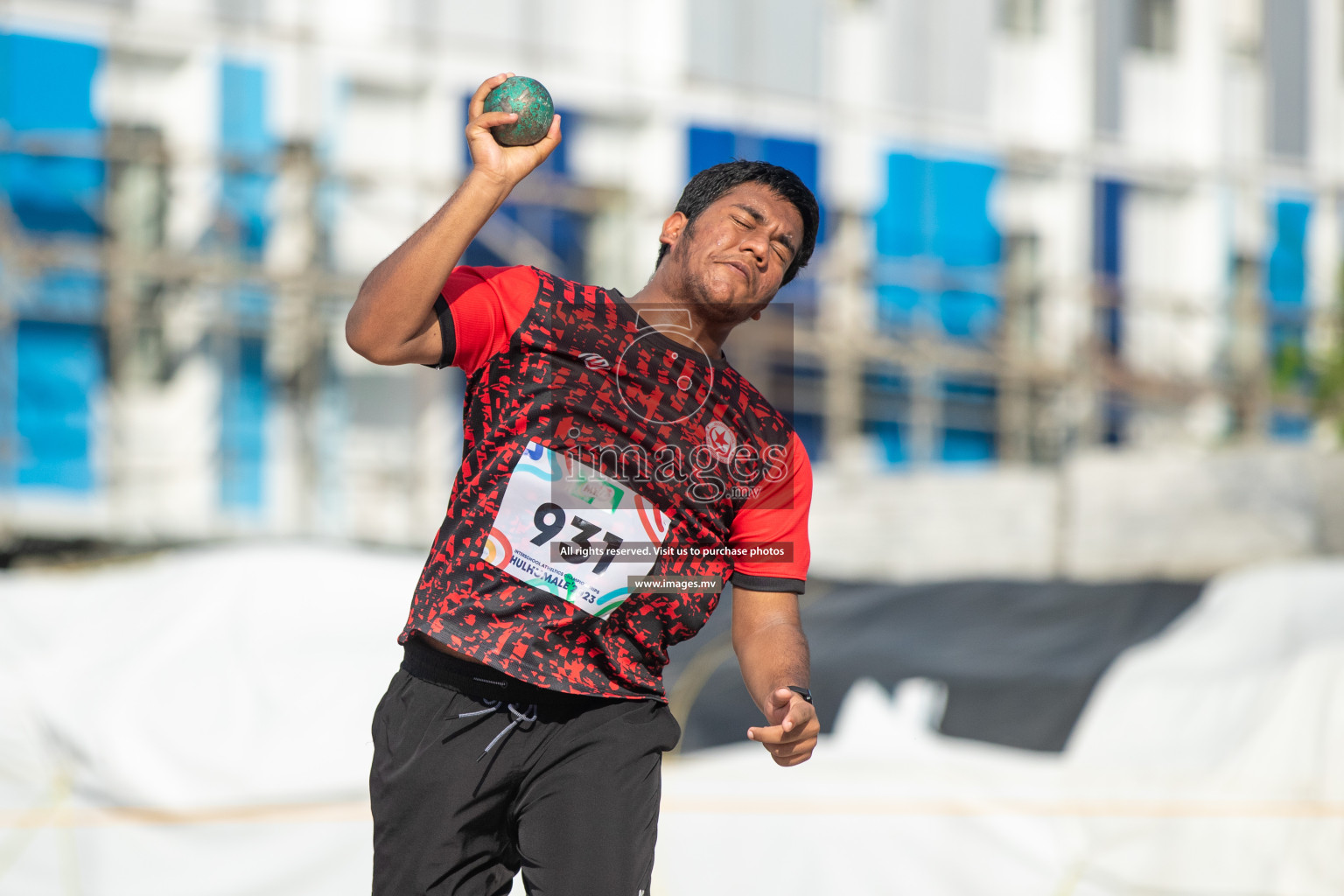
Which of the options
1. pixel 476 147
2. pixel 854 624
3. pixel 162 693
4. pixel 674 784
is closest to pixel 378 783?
pixel 476 147

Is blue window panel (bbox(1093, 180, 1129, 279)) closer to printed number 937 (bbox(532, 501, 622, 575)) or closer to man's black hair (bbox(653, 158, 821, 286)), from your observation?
man's black hair (bbox(653, 158, 821, 286))

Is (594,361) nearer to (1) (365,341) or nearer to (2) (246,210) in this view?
(1) (365,341)

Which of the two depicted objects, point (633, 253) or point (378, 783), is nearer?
point (378, 783)

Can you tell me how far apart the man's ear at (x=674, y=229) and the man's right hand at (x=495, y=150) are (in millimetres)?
364

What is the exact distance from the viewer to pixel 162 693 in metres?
5.66

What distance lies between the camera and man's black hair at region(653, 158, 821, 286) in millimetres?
2244

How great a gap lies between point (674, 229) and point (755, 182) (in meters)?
0.15

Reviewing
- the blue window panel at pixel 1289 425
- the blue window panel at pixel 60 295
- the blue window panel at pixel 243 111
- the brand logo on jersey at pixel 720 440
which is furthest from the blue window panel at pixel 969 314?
the brand logo on jersey at pixel 720 440

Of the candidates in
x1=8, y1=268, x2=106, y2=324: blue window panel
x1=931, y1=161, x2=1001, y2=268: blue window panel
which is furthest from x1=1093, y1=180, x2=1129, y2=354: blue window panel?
x1=8, y1=268, x2=106, y2=324: blue window panel

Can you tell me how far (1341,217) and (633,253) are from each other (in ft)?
29.5

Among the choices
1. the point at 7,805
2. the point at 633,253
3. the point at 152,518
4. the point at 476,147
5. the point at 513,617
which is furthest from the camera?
the point at 633,253

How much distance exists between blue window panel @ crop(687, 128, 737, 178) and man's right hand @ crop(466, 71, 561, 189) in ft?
40.1

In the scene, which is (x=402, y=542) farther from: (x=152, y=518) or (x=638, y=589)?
(x=638, y=589)

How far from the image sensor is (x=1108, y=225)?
52.6 ft
